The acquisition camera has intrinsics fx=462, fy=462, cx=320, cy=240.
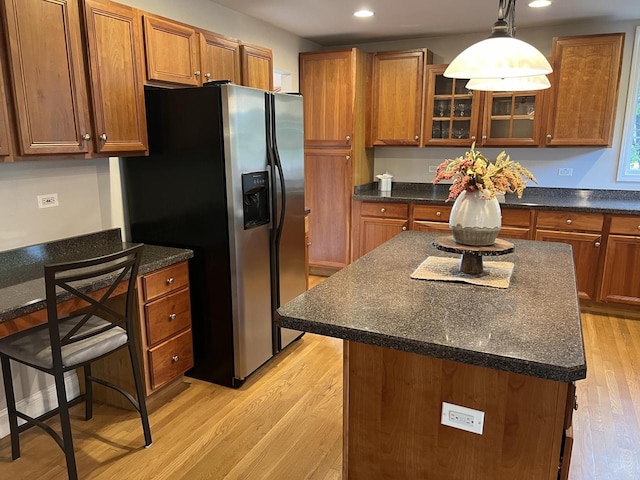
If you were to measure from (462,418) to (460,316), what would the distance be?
1.05 ft

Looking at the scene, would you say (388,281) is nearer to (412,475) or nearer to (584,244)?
(412,475)

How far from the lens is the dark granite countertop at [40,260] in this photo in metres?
1.86

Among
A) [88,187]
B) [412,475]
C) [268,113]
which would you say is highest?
[268,113]

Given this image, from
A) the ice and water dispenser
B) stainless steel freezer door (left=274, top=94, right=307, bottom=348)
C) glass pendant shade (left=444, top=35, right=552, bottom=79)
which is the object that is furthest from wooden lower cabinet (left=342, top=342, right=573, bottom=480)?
stainless steel freezer door (left=274, top=94, right=307, bottom=348)

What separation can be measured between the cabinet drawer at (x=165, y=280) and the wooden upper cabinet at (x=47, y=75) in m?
0.71

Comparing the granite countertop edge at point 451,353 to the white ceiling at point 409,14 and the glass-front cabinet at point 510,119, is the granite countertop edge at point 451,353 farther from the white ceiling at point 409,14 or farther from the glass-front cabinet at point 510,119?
the glass-front cabinet at point 510,119

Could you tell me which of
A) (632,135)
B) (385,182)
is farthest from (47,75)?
(632,135)

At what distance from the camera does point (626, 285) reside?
3752 mm

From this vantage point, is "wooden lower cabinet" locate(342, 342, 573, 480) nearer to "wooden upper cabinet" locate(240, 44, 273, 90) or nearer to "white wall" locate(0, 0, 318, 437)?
"white wall" locate(0, 0, 318, 437)

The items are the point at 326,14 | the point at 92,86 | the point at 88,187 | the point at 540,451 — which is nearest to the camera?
the point at 540,451

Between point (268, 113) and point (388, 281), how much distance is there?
140 centimetres

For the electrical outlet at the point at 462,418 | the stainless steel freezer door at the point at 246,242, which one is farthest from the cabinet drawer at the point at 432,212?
the electrical outlet at the point at 462,418

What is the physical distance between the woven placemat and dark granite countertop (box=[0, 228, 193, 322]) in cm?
135

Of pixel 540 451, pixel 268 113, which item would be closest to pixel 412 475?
pixel 540 451
